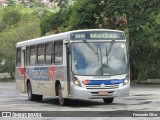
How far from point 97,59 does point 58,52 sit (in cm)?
193

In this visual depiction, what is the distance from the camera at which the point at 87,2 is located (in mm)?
39562

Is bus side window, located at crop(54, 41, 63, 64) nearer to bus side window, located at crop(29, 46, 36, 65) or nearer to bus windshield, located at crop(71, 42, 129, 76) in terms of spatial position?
bus windshield, located at crop(71, 42, 129, 76)

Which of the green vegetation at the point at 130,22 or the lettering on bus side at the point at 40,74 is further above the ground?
the green vegetation at the point at 130,22

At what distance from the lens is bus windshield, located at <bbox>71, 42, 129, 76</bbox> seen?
1827cm

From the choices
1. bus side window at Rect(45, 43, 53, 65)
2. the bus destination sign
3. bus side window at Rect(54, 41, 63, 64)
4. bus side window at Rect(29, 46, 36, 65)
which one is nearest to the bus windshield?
the bus destination sign

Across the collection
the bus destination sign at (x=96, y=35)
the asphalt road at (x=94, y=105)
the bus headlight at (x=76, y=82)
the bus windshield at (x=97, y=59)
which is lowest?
the asphalt road at (x=94, y=105)

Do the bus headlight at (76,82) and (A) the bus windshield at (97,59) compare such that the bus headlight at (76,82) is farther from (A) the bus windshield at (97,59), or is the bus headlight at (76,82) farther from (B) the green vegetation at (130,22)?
(B) the green vegetation at (130,22)

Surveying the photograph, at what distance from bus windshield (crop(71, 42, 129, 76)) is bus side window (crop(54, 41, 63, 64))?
905 millimetres

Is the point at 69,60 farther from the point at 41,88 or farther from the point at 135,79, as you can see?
the point at 135,79

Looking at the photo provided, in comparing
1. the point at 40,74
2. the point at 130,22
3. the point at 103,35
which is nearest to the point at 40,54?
the point at 40,74

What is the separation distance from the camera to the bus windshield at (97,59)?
18.3m

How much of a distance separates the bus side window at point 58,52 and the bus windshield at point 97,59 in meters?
0.91

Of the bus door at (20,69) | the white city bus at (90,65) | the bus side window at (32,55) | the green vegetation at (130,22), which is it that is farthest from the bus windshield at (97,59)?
the green vegetation at (130,22)

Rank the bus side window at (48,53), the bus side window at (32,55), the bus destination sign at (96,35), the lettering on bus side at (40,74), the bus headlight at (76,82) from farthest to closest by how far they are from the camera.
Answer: the bus side window at (32,55)
the lettering on bus side at (40,74)
the bus side window at (48,53)
the bus destination sign at (96,35)
the bus headlight at (76,82)
